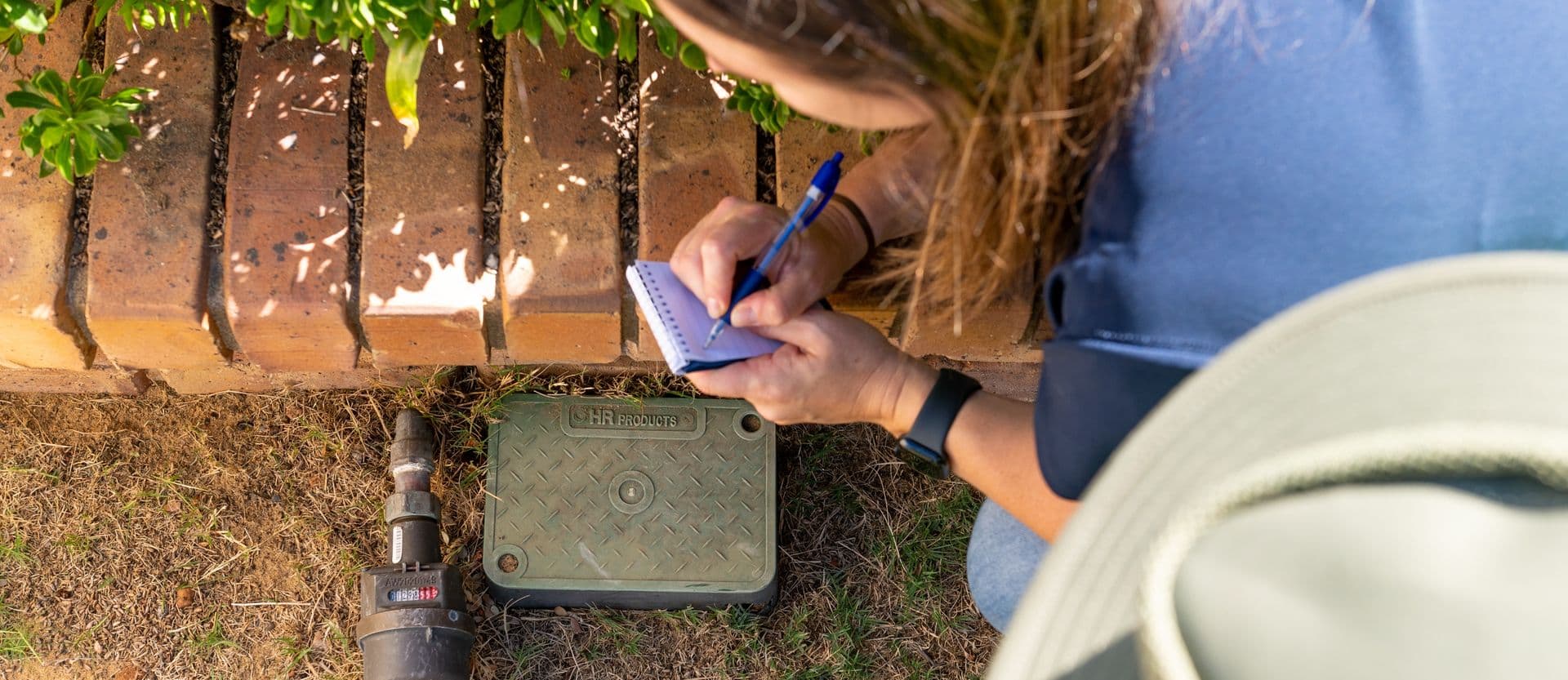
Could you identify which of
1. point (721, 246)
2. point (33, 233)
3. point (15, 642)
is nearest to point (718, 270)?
point (721, 246)

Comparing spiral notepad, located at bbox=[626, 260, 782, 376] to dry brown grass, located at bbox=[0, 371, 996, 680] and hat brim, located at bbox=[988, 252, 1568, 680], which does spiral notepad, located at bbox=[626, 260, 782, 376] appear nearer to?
dry brown grass, located at bbox=[0, 371, 996, 680]

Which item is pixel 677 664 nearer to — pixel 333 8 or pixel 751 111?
pixel 751 111

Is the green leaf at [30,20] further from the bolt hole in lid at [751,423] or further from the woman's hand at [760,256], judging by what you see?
the bolt hole in lid at [751,423]

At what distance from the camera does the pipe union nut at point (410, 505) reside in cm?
207

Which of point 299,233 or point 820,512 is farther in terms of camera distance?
point 820,512

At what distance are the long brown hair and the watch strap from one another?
382 mm

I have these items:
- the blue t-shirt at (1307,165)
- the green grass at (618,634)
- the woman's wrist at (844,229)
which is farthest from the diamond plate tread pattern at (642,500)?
the blue t-shirt at (1307,165)

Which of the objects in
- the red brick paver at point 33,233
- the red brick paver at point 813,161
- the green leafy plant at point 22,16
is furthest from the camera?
the red brick paver at point 813,161

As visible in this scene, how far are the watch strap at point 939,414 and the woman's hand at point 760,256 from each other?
0.77ft

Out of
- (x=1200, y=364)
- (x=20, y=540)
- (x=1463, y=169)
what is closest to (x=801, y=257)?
(x=1200, y=364)

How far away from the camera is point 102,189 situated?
5.76ft

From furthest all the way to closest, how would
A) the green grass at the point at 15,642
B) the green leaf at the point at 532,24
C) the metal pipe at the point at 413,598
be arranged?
1. the green grass at the point at 15,642
2. the metal pipe at the point at 413,598
3. the green leaf at the point at 532,24

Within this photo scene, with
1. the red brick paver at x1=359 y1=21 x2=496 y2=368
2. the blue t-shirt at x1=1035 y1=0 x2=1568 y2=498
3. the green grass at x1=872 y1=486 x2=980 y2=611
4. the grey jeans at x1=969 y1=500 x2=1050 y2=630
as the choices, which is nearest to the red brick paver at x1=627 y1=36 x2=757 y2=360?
the red brick paver at x1=359 y1=21 x2=496 y2=368

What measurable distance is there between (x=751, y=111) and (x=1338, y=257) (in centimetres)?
94
